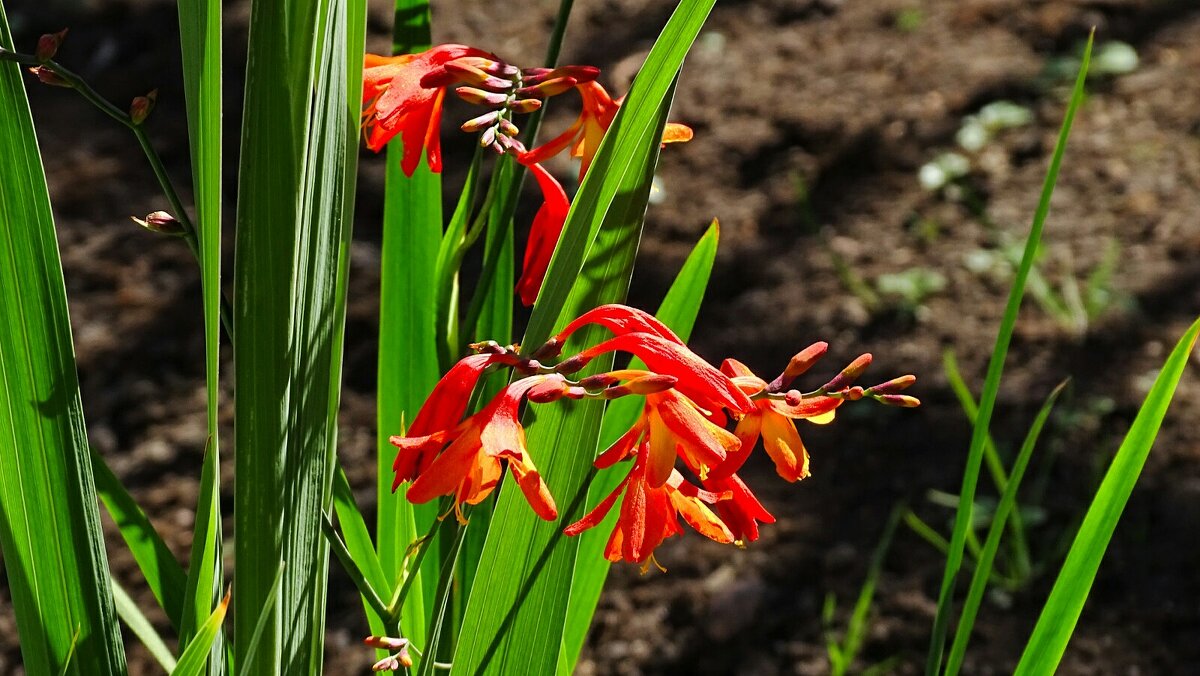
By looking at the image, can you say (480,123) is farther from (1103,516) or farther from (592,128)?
(1103,516)

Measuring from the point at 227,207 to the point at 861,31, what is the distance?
150 cm

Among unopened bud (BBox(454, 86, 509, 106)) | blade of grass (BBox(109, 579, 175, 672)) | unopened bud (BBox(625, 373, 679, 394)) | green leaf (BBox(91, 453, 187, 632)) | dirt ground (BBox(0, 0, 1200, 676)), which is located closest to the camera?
unopened bud (BBox(625, 373, 679, 394))

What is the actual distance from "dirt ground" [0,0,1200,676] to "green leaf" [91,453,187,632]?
2.73 feet

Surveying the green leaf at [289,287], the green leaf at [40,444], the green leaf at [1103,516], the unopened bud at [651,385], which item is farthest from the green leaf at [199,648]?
the green leaf at [1103,516]

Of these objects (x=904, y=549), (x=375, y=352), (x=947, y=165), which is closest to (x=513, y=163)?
(x=904, y=549)

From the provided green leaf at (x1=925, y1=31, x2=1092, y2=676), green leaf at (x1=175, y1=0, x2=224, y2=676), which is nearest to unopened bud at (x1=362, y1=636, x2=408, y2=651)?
green leaf at (x1=175, y1=0, x2=224, y2=676)

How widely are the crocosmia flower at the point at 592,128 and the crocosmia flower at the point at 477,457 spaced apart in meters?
0.19

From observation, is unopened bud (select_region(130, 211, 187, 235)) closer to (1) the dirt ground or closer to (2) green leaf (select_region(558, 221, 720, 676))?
(2) green leaf (select_region(558, 221, 720, 676))

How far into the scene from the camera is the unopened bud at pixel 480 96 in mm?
645

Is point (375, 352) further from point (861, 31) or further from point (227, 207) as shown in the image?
point (861, 31)

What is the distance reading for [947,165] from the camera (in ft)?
7.43

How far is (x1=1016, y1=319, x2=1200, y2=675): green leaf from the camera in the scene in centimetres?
74

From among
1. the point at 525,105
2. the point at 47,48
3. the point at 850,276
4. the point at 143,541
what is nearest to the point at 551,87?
the point at 525,105

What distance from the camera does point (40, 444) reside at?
70 cm
